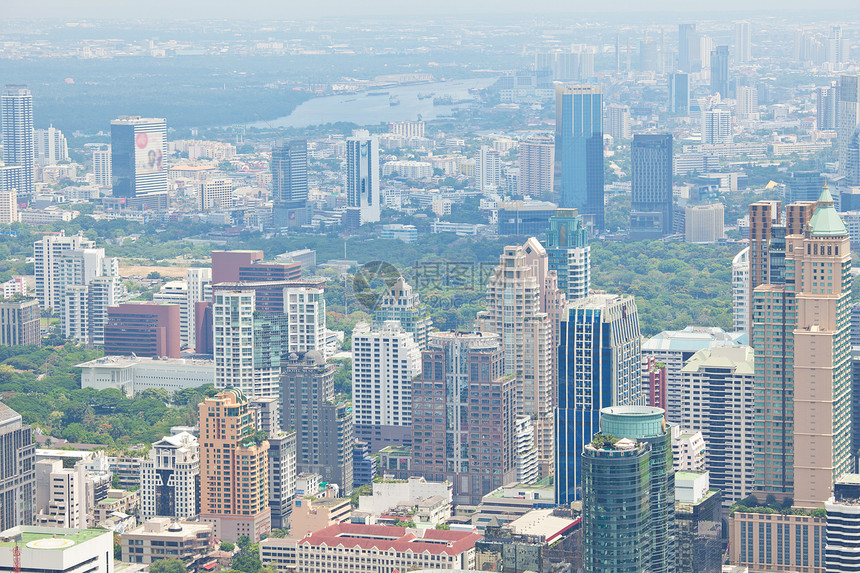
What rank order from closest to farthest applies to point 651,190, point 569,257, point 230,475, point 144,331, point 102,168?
point 230,475 → point 569,257 → point 144,331 → point 651,190 → point 102,168

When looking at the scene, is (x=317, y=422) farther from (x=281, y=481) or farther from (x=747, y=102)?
(x=747, y=102)

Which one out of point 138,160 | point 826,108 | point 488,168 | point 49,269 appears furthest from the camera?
point 826,108

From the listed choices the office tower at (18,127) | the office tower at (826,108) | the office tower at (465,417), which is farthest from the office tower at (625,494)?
the office tower at (826,108)

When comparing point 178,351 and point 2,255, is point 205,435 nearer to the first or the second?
point 178,351

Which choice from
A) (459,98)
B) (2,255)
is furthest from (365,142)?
(459,98)

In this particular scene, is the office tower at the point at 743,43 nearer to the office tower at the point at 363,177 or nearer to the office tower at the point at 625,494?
the office tower at the point at 363,177

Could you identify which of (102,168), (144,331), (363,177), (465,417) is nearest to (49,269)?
(144,331)
